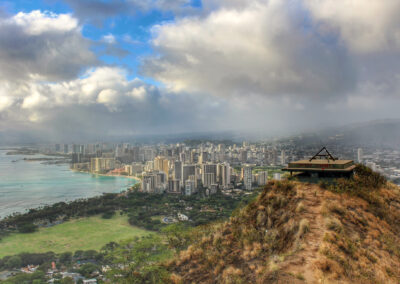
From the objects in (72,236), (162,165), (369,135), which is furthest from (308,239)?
(162,165)

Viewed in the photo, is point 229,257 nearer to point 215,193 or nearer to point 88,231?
point 88,231

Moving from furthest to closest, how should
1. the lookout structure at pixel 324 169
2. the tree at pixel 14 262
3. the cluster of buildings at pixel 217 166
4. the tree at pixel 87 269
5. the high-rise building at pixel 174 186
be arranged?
1. the high-rise building at pixel 174 186
2. the cluster of buildings at pixel 217 166
3. the tree at pixel 14 262
4. the tree at pixel 87 269
5. the lookout structure at pixel 324 169

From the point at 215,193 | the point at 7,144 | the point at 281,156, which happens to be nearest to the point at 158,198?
the point at 215,193

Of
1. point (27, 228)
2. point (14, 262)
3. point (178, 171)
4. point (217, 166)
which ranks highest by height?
point (217, 166)

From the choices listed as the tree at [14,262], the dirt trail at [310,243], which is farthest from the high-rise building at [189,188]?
Result: the dirt trail at [310,243]

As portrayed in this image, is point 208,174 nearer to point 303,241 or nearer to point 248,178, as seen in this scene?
point 248,178

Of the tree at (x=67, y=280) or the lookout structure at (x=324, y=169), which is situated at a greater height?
the lookout structure at (x=324, y=169)

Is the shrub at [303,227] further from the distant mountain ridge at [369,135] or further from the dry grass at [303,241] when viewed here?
the distant mountain ridge at [369,135]
